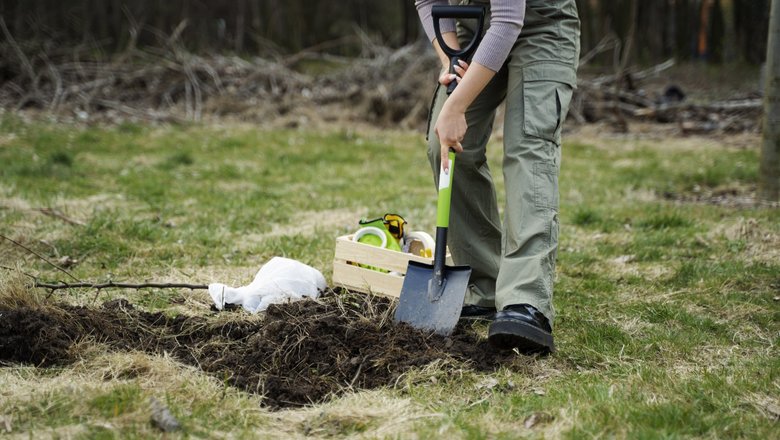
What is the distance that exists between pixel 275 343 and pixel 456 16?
5.02 ft

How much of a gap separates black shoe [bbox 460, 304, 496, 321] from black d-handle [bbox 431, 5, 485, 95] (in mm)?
1029

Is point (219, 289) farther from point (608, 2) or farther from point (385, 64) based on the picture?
point (608, 2)

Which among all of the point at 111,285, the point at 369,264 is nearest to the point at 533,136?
the point at 369,264

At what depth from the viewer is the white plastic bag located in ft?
12.2

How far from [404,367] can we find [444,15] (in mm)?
1455

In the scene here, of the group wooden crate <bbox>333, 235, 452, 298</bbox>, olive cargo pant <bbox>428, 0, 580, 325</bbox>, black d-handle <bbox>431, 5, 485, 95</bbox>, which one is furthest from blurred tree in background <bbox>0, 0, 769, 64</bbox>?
olive cargo pant <bbox>428, 0, 580, 325</bbox>

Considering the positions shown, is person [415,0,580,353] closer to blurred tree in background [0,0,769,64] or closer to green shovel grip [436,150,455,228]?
green shovel grip [436,150,455,228]

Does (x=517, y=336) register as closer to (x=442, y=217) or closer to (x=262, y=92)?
(x=442, y=217)

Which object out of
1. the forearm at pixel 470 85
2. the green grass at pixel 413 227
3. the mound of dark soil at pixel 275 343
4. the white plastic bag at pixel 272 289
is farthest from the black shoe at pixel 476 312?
the forearm at pixel 470 85

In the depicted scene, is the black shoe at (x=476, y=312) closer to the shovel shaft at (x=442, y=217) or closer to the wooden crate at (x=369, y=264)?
the wooden crate at (x=369, y=264)

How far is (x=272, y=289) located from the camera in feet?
12.3

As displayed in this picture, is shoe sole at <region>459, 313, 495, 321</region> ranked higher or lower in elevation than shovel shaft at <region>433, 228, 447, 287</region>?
lower

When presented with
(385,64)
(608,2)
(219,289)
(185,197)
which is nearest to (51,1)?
(385,64)

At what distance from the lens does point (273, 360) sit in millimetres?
3082
